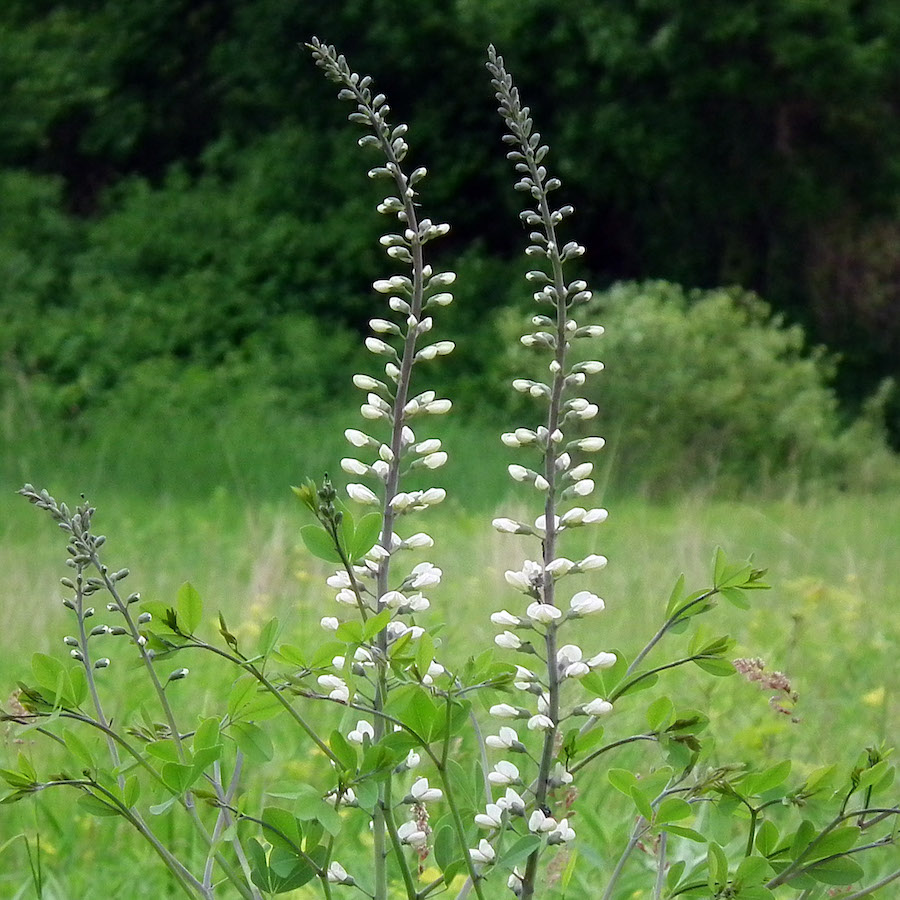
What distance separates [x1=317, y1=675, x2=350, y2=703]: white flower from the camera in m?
1.53

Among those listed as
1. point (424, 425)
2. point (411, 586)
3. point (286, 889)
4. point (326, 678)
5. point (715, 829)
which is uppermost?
point (411, 586)

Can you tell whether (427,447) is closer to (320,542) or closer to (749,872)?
(320,542)

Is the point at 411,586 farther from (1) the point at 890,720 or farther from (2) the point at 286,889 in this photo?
(1) the point at 890,720

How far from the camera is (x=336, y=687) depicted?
5.05ft

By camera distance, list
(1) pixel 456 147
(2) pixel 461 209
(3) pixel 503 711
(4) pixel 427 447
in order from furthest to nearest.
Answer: (2) pixel 461 209
(1) pixel 456 147
(4) pixel 427 447
(3) pixel 503 711

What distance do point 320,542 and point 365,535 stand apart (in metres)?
0.05

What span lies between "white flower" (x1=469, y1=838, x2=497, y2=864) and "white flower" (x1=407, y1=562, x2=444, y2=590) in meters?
0.31

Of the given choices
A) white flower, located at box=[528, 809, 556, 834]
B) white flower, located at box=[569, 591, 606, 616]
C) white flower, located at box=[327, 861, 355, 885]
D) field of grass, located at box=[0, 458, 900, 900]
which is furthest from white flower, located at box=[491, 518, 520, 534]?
field of grass, located at box=[0, 458, 900, 900]

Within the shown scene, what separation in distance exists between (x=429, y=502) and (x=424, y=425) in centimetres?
1286

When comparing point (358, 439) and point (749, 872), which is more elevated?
point (358, 439)

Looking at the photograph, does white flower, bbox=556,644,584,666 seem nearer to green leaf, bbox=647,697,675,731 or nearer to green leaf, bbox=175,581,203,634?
green leaf, bbox=647,697,675,731

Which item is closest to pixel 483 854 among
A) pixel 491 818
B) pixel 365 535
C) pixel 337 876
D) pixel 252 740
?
pixel 491 818

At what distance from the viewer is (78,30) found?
1973 cm

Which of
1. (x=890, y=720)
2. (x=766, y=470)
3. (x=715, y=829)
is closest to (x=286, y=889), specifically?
(x=715, y=829)
